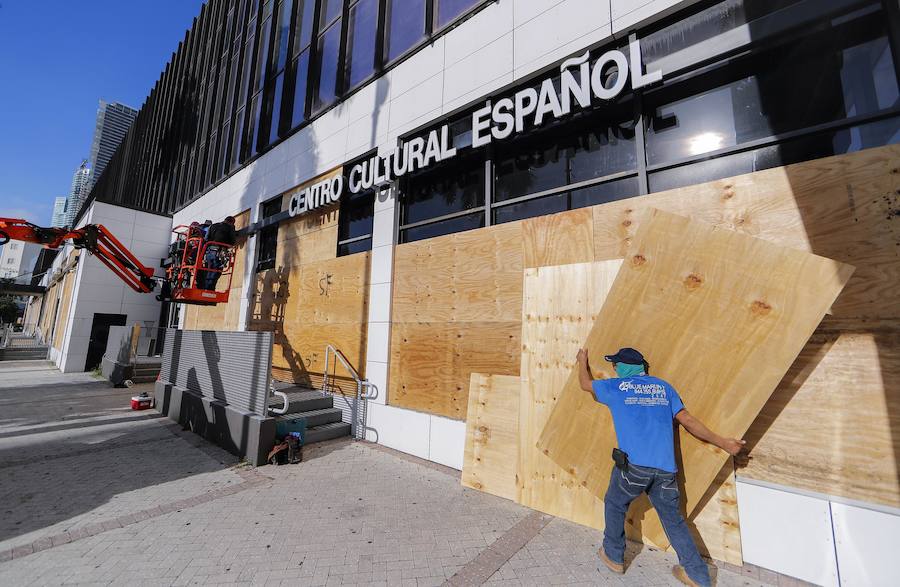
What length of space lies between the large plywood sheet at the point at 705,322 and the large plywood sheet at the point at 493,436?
1.01 m

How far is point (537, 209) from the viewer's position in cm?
570

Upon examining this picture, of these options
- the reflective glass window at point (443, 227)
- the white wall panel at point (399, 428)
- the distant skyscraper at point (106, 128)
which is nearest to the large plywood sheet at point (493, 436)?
the white wall panel at point (399, 428)

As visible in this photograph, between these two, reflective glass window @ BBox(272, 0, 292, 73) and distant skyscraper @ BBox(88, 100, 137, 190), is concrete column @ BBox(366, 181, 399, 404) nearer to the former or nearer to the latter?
reflective glass window @ BBox(272, 0, 292, 73)

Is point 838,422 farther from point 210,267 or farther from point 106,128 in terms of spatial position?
point 106,128

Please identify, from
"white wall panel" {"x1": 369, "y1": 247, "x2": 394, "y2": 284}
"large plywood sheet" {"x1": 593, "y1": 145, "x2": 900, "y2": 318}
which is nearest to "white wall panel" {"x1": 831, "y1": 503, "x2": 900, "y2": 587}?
"large plywood sheet" {"x1": 593, "y1": 145, "x2": 900, "y2": 318}

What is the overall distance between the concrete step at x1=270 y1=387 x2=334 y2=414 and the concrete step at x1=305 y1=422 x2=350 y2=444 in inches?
19.0

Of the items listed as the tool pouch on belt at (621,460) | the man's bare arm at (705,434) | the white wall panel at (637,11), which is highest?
the white wall panel at (637,11)

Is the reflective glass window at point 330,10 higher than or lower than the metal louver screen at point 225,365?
higher

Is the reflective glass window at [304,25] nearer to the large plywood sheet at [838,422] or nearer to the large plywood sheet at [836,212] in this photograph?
the large plywood sheet at [836,212]

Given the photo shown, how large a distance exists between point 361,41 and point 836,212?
10.5 metres

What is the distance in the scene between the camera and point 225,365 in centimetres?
693

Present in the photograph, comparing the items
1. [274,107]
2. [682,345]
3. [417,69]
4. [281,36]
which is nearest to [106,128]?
[281,36]

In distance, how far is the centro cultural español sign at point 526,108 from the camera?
4.77m

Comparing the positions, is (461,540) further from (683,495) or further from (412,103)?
(412,103)
